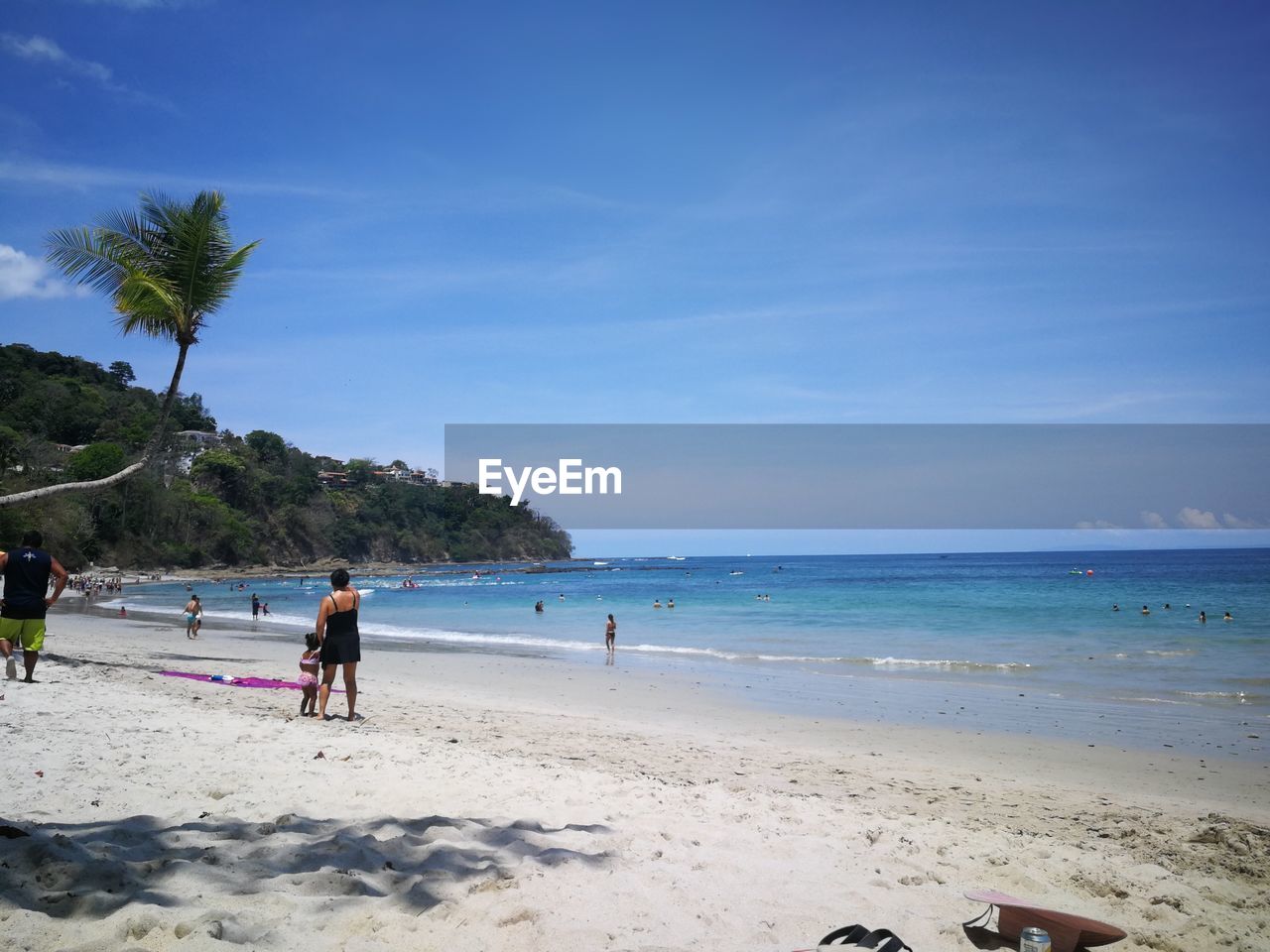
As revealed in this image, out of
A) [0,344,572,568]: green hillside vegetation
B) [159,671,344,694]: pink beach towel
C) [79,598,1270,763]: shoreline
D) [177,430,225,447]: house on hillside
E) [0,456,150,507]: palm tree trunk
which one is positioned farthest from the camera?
[177,430,225,447]: house on hillside

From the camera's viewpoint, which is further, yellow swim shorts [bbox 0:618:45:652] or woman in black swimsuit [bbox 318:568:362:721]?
yellow swim shorts [bbox 0:618:45:652]

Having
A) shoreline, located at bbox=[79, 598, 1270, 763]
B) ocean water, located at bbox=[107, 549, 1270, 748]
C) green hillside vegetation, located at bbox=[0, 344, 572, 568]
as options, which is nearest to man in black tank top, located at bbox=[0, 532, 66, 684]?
shoreline, located at bbox=[79, 598, 1270, 763]

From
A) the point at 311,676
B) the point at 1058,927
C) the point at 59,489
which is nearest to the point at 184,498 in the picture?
the point at 311,676

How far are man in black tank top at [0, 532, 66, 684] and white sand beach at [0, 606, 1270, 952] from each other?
497 mm

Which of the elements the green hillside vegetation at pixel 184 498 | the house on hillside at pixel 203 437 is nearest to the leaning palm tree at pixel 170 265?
the green hillside vegetation at pixel 184 498

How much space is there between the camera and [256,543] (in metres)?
108

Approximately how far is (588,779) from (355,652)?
380 centimetres

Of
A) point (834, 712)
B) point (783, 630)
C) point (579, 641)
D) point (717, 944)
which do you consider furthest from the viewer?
point (783, 630)

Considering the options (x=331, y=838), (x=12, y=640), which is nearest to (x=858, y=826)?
(x=331, y=838)

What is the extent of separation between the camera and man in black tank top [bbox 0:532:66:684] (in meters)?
9.45

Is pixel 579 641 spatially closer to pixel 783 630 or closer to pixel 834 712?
pixel 783 630

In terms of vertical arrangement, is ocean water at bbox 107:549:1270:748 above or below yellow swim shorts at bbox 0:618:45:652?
below

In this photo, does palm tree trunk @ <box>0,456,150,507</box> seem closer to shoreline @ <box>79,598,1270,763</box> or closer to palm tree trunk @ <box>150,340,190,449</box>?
palm tree trunk @ <box>150,340,190,449</box>

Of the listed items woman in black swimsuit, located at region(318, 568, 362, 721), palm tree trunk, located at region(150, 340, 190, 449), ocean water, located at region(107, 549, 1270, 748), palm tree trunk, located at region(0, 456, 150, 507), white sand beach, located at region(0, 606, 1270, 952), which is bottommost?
ocean water, located at region(107, 549, 1270, 748)
